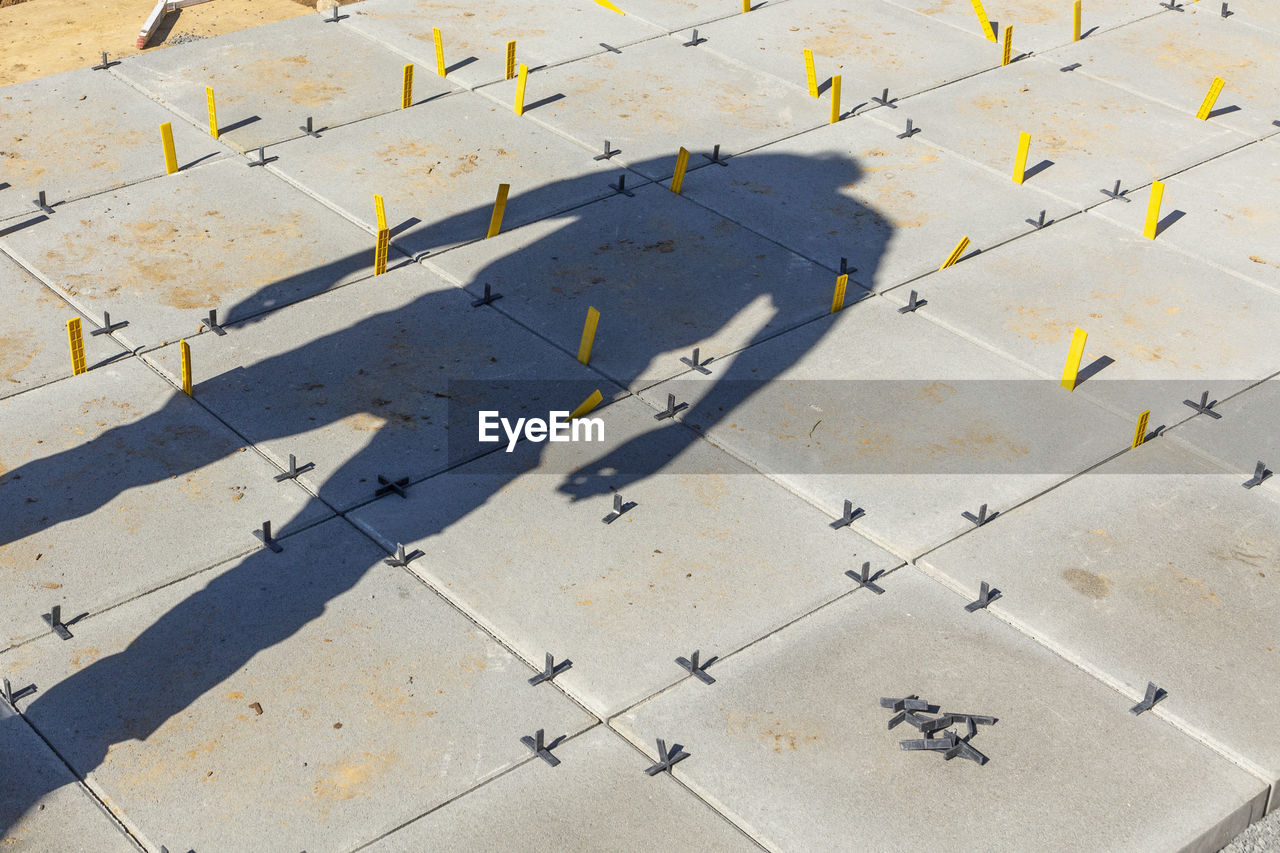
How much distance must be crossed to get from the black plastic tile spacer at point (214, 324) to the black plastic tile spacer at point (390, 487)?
203 cm

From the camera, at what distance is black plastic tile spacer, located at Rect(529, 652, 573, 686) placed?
675 cm

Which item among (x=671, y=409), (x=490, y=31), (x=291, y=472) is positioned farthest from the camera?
(x=490, y=31)

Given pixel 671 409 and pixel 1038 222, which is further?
pixel 1038 222

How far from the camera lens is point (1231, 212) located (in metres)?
11.1

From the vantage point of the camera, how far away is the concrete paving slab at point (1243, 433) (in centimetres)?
848

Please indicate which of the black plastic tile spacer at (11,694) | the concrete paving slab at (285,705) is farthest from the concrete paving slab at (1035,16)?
the black plastic tile spacer at (11,694)

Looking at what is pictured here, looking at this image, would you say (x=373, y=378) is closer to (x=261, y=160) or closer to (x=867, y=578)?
(x=261, y=160)

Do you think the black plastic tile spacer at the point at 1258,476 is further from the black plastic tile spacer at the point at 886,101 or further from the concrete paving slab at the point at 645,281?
the black plastic tile spacer at the point at 886,101

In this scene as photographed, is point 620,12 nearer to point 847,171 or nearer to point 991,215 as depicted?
point 847,171

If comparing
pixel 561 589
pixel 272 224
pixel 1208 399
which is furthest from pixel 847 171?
pixel 561 589

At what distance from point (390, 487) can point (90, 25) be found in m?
9.72

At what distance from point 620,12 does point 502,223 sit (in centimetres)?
454

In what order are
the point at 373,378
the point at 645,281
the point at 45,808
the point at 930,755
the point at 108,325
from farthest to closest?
the point at 645,281, the point at 108,325, the point at 373,378, the point at 930,755, the point at 45,808

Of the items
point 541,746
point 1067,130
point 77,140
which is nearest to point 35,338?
point 77,140
